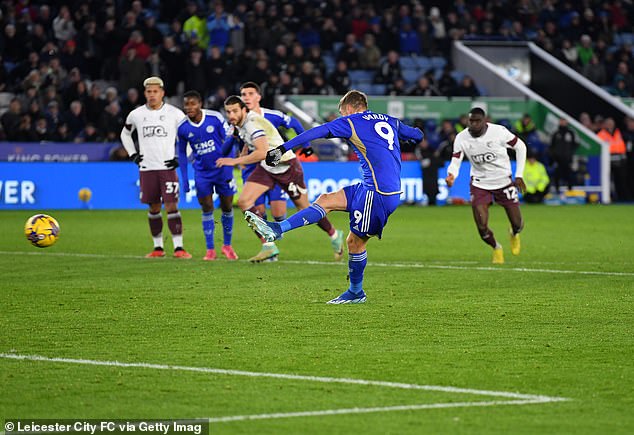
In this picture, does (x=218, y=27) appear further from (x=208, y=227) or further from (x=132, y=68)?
(x=208, y=227)

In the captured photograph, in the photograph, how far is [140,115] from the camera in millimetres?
16969

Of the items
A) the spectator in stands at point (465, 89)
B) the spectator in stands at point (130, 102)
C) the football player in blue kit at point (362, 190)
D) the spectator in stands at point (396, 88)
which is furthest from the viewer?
the spectator in stands at point (465, 89)

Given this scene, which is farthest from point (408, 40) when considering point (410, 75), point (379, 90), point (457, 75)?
point (379, 90)

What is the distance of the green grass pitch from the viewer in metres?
6.69

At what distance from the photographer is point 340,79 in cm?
3253

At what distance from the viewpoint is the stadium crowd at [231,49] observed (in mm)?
28875

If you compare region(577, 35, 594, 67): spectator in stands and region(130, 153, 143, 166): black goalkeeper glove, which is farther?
region(577, 35, 594, 67): spectator in stands

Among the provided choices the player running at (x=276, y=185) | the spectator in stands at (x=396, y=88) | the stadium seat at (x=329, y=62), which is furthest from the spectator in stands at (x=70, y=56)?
the player running at (x=276, y=185)

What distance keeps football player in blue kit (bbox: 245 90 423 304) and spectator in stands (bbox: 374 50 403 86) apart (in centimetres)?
2247

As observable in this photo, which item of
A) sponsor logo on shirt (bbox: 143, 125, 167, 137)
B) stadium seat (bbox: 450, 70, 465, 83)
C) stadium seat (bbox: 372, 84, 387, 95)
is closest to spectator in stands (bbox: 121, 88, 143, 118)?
stadium seat (bbox: 372, 84, 387, 95)

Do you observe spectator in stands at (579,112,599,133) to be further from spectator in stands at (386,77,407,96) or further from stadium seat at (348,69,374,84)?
stadium seat at (348,69,374,84)

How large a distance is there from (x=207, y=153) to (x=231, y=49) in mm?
14697

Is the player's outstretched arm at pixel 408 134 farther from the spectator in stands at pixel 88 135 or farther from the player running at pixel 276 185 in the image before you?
the spectator in stands at pixel 88 135

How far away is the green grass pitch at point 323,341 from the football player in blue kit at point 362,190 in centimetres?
56
